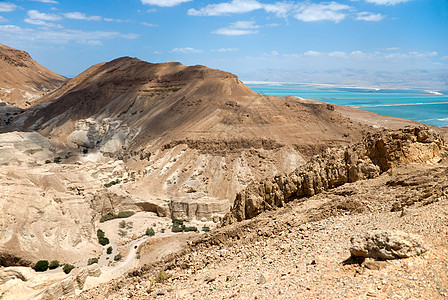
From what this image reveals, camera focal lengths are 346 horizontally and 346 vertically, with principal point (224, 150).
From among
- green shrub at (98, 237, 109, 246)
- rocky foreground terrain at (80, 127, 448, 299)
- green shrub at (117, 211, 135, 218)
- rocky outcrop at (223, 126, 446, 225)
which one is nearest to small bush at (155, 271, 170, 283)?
rocky foreground terrain at (80, 127, 448, 299)

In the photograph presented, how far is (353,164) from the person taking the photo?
11.8m

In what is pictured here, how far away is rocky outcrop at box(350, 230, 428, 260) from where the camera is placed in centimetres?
624

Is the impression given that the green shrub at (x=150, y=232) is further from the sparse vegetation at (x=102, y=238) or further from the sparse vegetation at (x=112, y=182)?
the sparse vegetation at (x=112, y=182)

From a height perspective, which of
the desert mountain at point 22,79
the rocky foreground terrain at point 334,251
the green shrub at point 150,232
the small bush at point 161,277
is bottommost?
the green shrub at point 150,232

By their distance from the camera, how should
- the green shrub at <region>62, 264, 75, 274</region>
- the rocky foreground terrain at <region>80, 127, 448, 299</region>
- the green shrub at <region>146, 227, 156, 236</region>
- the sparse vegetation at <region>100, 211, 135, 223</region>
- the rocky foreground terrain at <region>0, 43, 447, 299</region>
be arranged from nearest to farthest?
the rocky foreground terrain at <region>80, 127, 448, 299</region> → the rocky foreground terrain at <region>0, 43, 447, 299</region> → the green shrub at <region>62, 264, 75, 274</region> → the green shrub at <region>146, 227, 156, 236</region> → the sparse vegetation at <region>100, 211, 135, 223</region>

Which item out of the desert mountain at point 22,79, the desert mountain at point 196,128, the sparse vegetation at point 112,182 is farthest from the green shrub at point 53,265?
the desert mountain at point 22,79

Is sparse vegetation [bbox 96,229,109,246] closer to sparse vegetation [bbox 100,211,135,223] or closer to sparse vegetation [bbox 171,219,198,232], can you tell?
sparse vegetation [bbox 100,211,135,223]

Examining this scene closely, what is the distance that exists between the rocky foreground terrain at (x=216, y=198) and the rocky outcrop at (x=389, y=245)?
3 cm

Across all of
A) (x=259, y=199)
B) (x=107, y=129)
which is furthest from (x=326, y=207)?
(x=107, y=129)

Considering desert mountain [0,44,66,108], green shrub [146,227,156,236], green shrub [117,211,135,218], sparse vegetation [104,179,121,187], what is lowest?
green shrub [146,227,156,236]

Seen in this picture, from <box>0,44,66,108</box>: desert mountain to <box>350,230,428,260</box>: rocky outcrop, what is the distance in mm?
92990

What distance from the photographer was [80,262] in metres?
20.2

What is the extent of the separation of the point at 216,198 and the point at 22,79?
101 m

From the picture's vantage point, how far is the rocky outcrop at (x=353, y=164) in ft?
37.9
